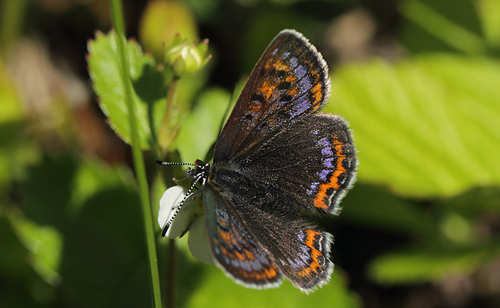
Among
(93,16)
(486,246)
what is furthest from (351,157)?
(93,16)

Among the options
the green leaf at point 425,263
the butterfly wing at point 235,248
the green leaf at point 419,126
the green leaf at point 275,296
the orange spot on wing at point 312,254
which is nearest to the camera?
the butterfly wing at point 235,248

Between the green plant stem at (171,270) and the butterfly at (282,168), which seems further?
the green plant stem at (171,270)

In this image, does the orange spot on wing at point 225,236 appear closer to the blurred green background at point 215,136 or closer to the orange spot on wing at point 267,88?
the blurred green background at point 215,136

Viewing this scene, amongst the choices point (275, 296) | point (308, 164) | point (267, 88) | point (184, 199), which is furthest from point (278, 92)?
point (275, 296)

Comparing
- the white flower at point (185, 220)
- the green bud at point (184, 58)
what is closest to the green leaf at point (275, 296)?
the white flower at point (185, 220)

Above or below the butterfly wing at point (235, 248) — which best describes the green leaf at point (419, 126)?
below

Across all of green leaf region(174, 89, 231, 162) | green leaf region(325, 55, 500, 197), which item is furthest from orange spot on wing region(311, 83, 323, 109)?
green leaf region(325, 55, 500, 197)

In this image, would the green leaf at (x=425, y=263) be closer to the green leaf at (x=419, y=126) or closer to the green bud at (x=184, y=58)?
the green leaf at (x=419, y=126)

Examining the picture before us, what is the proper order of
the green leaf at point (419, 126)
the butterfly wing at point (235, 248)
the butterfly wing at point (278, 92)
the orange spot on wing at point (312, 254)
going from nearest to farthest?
the butterfly wing at point (235, 248) < the orange spot on wing at point (312, 254) < the butterfly wing at point (278, 92) < the green leaf at point (419, 126)

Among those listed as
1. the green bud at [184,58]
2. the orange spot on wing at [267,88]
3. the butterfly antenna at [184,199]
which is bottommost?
the butterfly antenna at [184,199]
